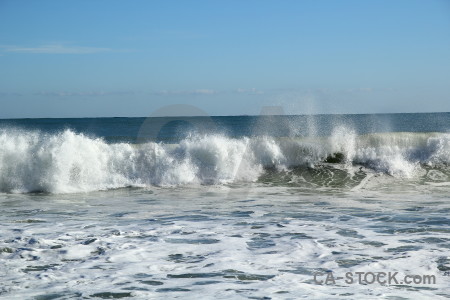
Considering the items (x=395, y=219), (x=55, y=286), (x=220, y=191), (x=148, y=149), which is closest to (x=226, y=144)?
(x=148, y=149)

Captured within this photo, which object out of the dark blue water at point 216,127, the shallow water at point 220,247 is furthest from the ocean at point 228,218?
the dark blue water at point 216,127

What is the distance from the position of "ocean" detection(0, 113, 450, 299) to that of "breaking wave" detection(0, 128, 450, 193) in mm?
45

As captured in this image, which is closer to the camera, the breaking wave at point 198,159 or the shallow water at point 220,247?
the shallow water at point 220,247

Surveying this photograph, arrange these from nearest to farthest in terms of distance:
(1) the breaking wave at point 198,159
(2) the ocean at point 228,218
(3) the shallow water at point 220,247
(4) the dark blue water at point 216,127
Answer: (3) the shallow water at point 220,247
(2) the ocean at point 228,218
(1) the breaking wave at point 198,159
(4) the dark blue water at point 216,127

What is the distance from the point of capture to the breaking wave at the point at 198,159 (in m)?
13.6

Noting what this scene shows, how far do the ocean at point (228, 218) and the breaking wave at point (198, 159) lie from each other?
45 mm

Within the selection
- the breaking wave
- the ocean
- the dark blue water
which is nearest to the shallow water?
the ocean

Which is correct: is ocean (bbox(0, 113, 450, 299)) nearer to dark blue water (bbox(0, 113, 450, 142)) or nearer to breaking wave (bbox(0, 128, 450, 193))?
breaking wave (bbox(0, 128, 450, 193))

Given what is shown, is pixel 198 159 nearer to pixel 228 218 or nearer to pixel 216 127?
pixel 228 218

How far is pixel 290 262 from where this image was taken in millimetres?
5715

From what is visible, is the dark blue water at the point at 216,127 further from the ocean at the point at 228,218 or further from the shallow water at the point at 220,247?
the shallow water at the point at 220,247

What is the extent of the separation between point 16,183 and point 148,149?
3.61 m

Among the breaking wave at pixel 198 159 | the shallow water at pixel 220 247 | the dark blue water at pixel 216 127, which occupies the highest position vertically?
the dark blue water at pixel 216 127

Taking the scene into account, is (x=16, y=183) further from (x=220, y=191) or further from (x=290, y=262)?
(x=290, y=262)
